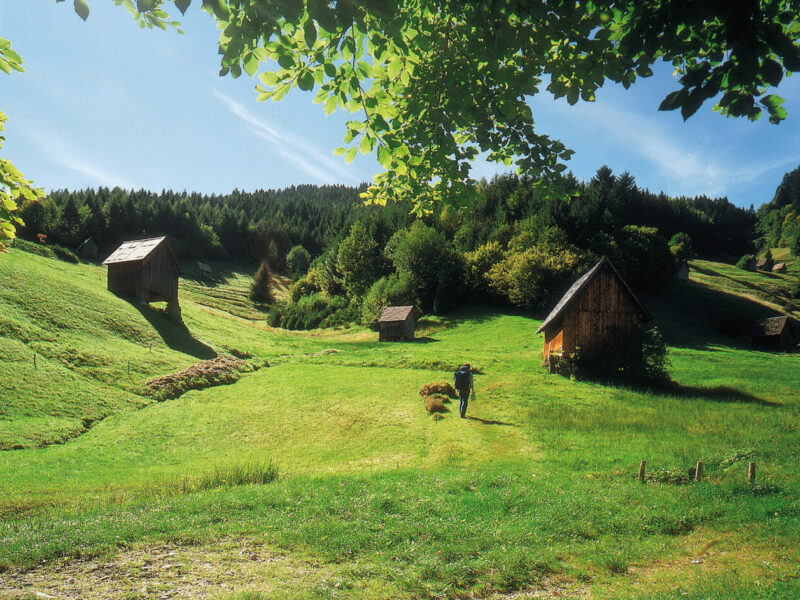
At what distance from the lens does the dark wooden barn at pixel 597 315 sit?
30.4 m

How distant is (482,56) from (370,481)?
1055 cm

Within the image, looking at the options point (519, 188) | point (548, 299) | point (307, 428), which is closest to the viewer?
point (307, 428)

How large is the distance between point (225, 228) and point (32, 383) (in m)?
115

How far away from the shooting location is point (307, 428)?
19.8 m

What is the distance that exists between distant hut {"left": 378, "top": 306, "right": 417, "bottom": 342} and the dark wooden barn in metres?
25.8

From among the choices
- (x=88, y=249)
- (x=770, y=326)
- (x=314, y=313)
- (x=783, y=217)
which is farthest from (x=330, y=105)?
(x=783, y=217)

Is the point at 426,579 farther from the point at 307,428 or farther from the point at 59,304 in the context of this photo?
the point at 59,304

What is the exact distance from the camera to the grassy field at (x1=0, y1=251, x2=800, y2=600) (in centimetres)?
691

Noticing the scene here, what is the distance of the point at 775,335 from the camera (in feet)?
186

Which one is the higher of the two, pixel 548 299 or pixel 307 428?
A: pixel 548 299

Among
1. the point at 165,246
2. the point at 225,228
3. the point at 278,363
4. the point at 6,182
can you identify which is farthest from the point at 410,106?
the point at 225,228

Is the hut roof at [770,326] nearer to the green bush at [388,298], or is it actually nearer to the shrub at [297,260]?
the green bush at [388,298]

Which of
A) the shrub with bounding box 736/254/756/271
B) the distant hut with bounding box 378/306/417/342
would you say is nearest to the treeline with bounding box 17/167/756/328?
the distant hut with bounding box 378/306/417/342

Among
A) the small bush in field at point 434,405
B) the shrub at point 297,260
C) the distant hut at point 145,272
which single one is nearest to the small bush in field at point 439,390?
the small bush in field at point 434,405
